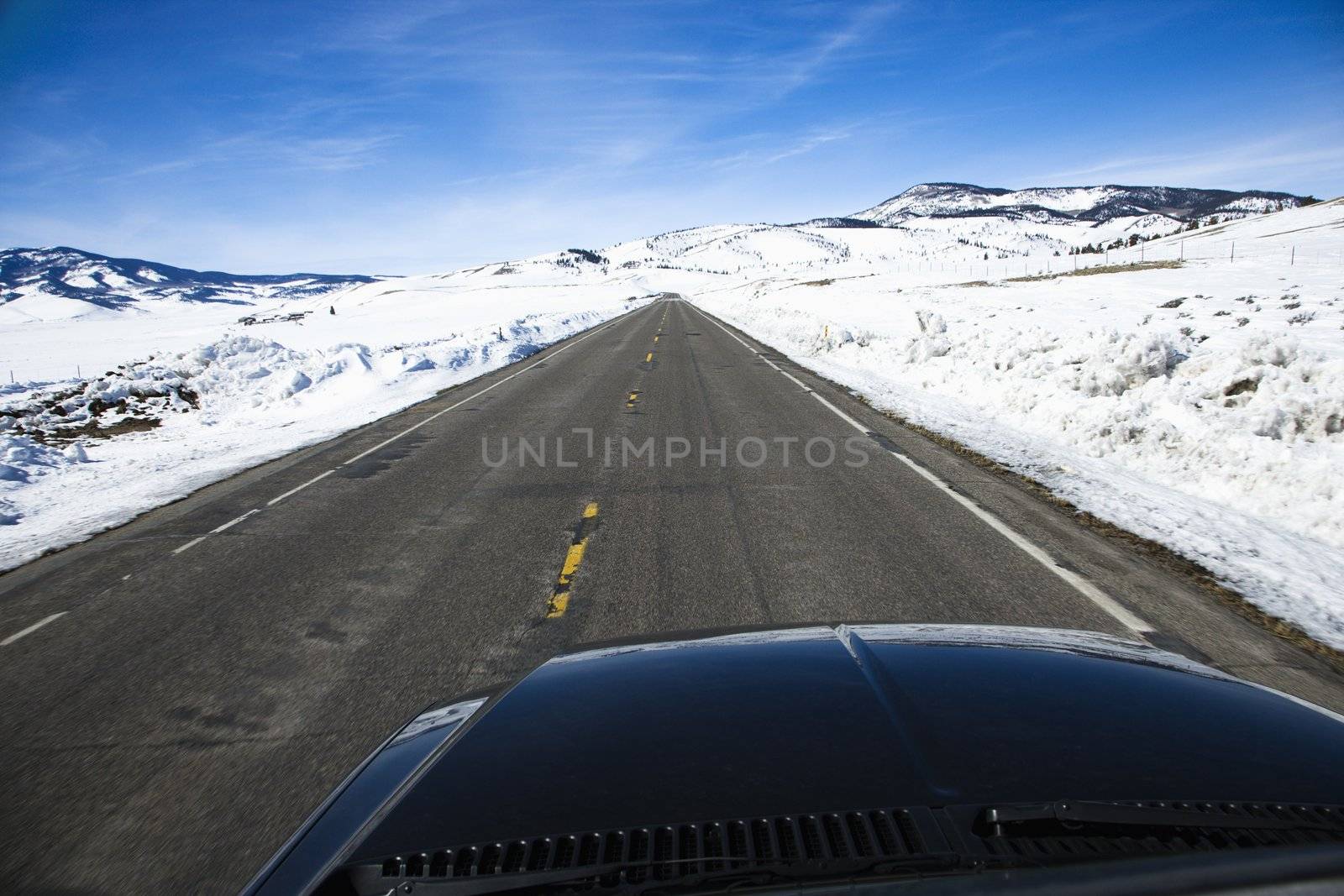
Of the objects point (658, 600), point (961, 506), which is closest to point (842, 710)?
point (658, 600)

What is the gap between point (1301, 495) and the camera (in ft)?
21.5

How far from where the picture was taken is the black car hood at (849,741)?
5.32 feet

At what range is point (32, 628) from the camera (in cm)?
511

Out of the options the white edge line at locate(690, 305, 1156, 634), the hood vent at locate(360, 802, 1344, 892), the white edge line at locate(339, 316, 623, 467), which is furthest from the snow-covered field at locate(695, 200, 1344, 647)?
the white edge line at locate(339, 316, 623, 467)

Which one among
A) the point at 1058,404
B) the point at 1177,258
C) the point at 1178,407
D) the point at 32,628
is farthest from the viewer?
the point at 1177,258

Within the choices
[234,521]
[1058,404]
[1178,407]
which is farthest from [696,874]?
[1058,404]

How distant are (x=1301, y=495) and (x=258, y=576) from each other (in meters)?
8.82

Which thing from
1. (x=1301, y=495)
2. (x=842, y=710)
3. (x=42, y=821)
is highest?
(x=842, y=710)

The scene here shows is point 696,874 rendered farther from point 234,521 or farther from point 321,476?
point 321,476

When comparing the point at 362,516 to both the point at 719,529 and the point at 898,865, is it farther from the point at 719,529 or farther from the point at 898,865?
the point at 898,865

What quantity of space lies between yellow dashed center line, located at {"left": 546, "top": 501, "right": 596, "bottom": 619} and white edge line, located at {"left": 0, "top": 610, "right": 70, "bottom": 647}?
11.5 feet

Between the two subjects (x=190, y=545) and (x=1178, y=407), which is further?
(x=1178, y=407)

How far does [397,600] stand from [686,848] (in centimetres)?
421

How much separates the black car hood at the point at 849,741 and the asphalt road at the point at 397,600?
1.52 meters
